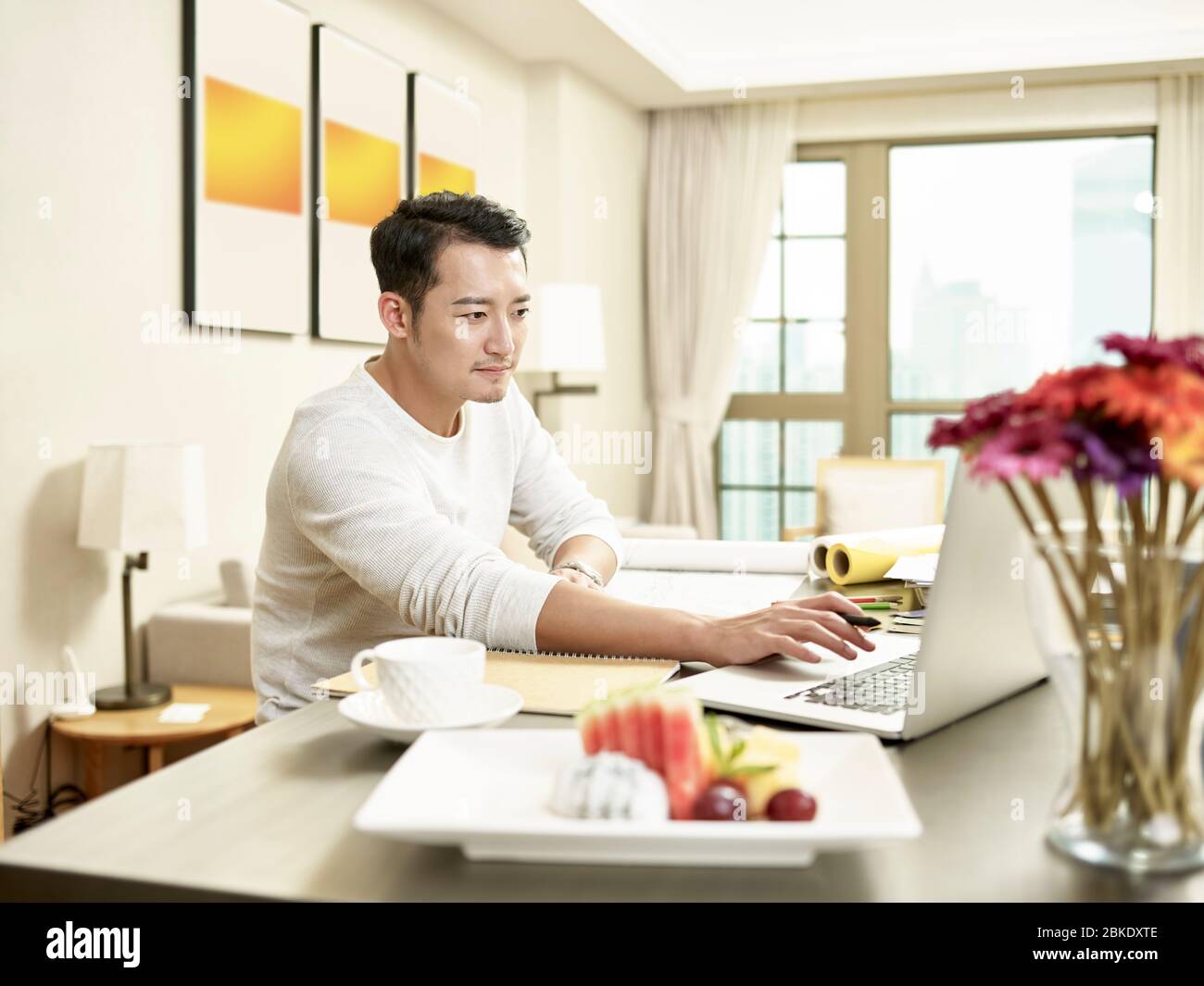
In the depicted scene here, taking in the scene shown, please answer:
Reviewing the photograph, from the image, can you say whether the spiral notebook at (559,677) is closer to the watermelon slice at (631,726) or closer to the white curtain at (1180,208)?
the watermelon slice at (631,726)

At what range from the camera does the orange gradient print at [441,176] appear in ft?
14.5

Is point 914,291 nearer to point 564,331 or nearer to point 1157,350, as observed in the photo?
point 564,331

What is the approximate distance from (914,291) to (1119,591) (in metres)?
5.78

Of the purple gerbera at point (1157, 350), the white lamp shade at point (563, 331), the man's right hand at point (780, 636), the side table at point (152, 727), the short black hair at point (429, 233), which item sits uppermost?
the white lamp shade at point (563, 331)

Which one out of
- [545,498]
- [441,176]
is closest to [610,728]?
[545,498]

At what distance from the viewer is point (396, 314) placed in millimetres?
1812

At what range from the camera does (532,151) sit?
5.39 m

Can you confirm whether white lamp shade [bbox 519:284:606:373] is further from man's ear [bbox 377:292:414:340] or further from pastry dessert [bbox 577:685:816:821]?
pastry dessert [bbox 577:685:816:821]

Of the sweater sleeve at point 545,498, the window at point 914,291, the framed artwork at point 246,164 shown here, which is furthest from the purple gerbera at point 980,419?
the window at point 914,291

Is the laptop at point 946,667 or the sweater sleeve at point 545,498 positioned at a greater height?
the sweater sleeve at point 545,498

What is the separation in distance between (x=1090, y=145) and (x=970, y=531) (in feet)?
19.0

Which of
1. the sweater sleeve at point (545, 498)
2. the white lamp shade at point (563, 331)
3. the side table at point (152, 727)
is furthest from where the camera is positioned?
the white lamp shade at point (563, 331)

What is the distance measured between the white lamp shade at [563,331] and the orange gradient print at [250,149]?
1423 millimetres

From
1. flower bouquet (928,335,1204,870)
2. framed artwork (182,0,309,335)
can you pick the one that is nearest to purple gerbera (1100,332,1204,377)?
flower bouquet (928,335,1204,870)
